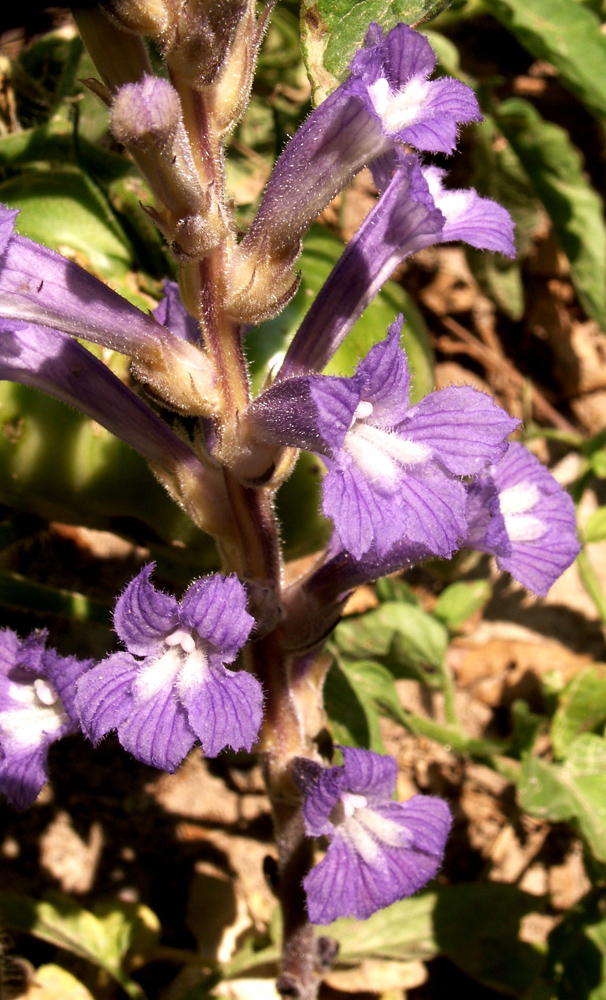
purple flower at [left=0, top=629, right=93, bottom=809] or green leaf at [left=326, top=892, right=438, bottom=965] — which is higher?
purple flower at [left=0, top=629, right=93, bottom=809]

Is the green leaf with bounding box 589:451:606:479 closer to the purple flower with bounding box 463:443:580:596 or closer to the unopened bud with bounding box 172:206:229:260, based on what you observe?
the purple flower with bounding box 463:443:580:596

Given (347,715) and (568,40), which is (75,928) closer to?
(347,715)

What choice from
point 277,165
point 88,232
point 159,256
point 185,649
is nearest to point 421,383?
point 159,256

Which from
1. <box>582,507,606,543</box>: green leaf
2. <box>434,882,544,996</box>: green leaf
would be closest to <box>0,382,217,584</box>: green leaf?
<box>434,882,544,996</box>: green leaf

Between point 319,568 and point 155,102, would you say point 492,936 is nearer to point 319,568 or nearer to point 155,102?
point 319,568

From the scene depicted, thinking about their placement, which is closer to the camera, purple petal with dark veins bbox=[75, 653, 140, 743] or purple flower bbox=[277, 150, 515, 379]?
purple petal with dark veins bbox=[75, 653, 140, 743]

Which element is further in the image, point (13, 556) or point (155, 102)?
point (13, 556)

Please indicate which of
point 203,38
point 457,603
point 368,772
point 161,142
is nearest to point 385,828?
point 368,772

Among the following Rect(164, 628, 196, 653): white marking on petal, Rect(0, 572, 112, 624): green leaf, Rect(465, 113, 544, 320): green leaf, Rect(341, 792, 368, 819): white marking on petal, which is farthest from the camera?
Rect(465, 113, 544, 320): green leaf

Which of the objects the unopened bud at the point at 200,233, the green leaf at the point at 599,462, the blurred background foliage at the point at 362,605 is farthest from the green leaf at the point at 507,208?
the unopened bud at the point at 200,233
